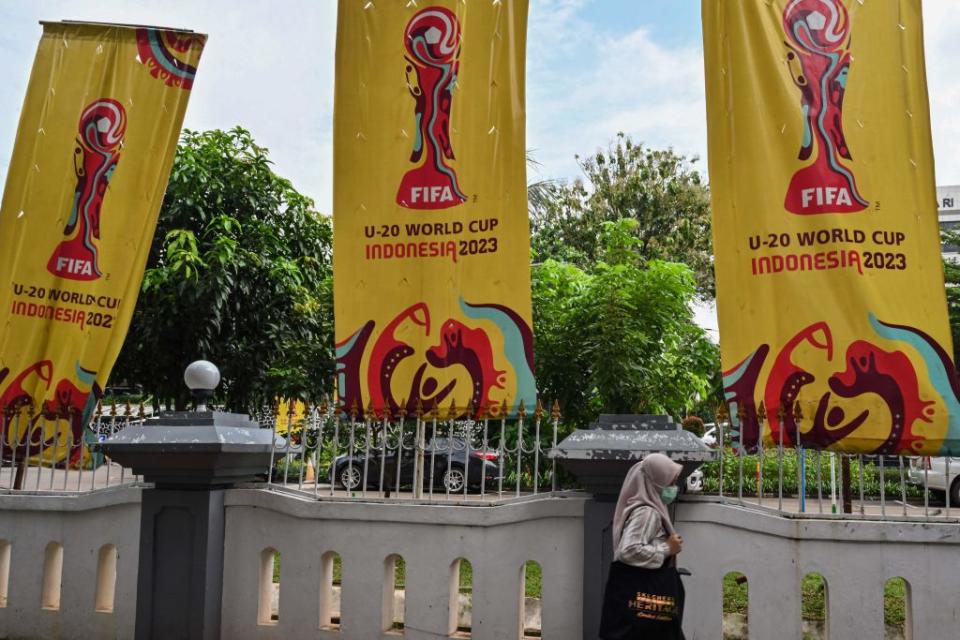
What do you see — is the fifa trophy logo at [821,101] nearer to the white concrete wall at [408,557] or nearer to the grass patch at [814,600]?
the white concrete wall at [408,557]

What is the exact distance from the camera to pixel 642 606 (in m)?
3.91

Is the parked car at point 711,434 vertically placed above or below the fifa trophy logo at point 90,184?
below

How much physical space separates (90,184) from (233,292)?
362 centimetres

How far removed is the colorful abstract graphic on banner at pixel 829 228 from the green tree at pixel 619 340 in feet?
13.1

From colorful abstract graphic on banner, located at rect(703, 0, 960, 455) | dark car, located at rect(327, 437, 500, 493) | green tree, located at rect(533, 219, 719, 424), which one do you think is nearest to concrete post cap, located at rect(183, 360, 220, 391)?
dark car, located at rect(327, 437, 500, 493)

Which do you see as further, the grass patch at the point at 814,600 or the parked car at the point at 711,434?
the grass patch at the point at 814,600

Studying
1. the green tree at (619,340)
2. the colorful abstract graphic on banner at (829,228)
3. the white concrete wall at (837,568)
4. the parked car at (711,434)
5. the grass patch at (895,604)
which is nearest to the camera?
the white concrete wall at (837,568)

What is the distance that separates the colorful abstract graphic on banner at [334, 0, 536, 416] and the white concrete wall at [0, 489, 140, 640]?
1718mm

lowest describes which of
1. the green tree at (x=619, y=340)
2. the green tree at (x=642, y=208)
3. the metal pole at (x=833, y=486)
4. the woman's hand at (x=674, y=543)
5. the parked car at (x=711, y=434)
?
the woman's hand at (x=674, y=543)

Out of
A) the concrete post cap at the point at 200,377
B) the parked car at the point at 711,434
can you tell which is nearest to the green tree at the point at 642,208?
the parked car at the point at 711,434

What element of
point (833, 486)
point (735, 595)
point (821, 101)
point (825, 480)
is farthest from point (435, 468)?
point (821, 101)

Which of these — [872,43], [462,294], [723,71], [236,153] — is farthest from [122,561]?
[236,153]

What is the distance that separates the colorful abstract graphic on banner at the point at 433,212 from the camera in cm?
592

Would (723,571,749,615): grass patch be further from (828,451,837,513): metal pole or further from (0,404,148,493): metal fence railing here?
(0,404,148,493): metal fence railing
